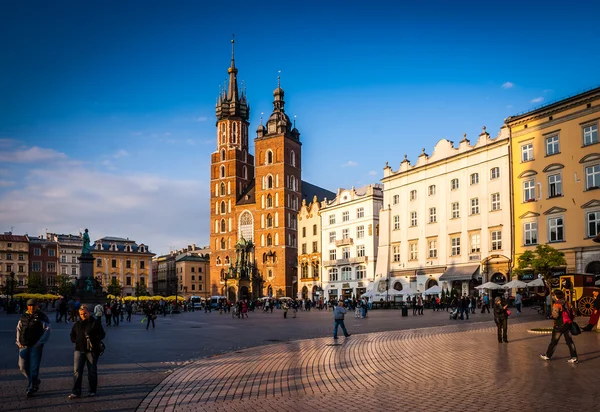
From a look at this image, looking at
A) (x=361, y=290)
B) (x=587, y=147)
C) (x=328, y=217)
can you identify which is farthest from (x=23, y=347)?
(x=328, y=217)

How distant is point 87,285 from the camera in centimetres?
5262

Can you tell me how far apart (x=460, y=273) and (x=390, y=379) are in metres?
41.3

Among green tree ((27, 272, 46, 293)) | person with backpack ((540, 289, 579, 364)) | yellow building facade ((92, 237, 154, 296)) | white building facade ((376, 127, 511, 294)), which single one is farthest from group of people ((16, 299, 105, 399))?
yellow building facade ((92, 237, 154, 296))

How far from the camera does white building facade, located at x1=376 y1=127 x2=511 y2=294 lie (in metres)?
49.2

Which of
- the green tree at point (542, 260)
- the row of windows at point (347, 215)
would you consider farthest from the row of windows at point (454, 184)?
the green tree at point (542, 260)

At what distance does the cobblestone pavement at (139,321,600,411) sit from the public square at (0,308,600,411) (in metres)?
0.02

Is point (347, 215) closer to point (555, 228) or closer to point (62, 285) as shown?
point (555, 228)

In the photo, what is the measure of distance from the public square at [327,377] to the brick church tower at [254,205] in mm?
80077

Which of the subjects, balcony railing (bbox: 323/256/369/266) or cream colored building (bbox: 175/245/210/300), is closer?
balcony railing (bbox: 323/256/369/266)

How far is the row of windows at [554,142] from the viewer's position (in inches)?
1639

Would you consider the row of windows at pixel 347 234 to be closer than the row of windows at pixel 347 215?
Yes

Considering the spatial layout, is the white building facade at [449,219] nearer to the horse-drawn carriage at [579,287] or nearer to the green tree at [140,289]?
the horse-drawn carriage at [579,287]

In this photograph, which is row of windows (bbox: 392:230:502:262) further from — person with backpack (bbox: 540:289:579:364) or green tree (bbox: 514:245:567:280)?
person with backpack (bbox: 540:289:579:364)

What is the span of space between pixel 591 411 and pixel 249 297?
92256mm
